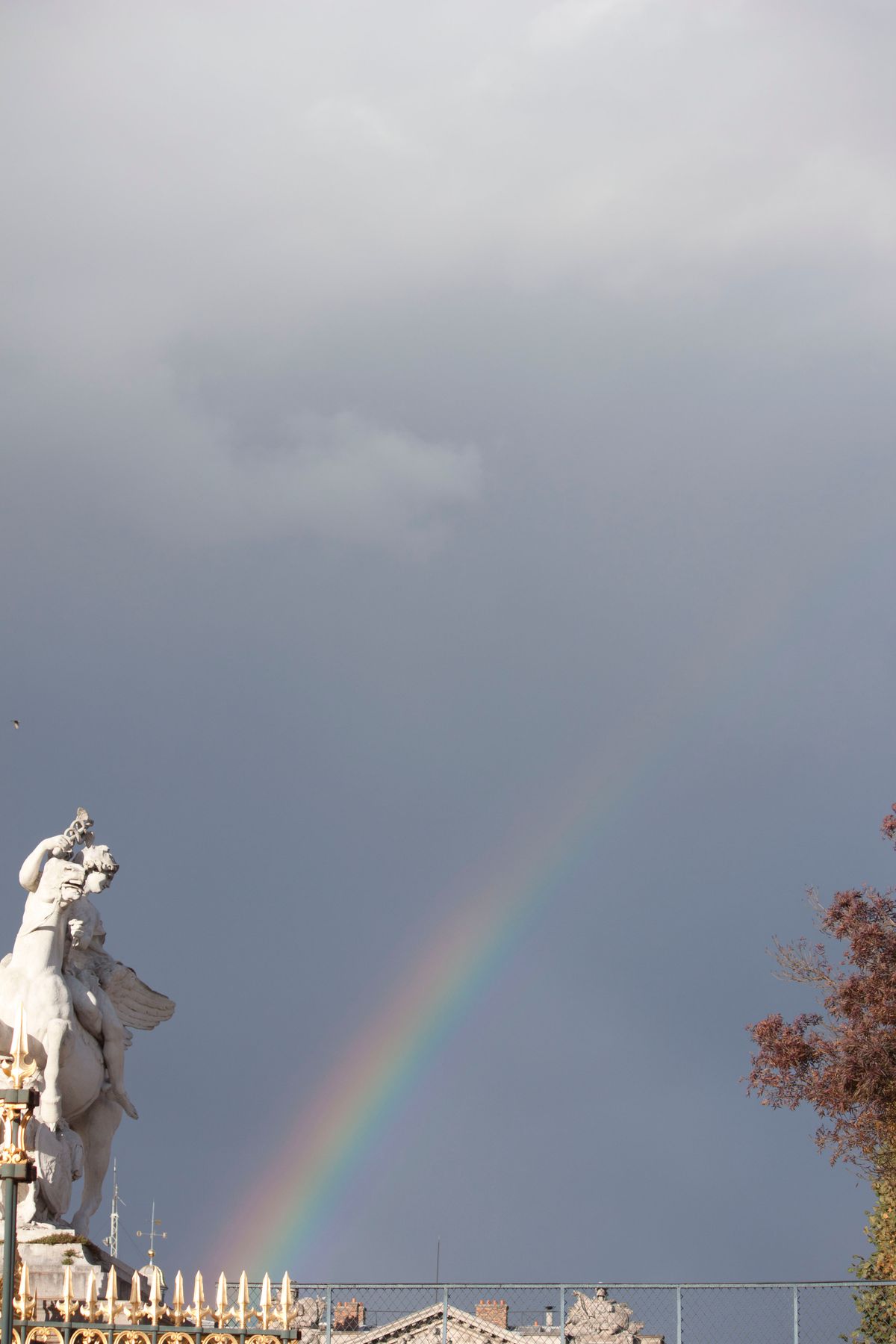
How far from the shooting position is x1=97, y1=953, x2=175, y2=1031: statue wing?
1927cm

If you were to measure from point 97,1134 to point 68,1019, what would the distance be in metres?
1.49

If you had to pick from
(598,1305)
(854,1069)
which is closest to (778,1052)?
(854,1069)

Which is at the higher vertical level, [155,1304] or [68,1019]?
[68,1019]

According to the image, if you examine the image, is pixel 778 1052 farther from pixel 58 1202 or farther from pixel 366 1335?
pixel 366 1335

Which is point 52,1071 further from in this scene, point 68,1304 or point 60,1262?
point 68,1304

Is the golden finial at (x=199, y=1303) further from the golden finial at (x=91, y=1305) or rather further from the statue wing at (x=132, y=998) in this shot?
the statue wing at (x=132, y=998)

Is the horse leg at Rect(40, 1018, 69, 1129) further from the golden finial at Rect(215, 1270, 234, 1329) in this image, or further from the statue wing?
the golden finial at Rect(215, 1270, 234, 1329)

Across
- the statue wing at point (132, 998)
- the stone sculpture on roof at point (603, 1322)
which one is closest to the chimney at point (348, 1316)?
the stone sculpture on roof at point (603, 1322)

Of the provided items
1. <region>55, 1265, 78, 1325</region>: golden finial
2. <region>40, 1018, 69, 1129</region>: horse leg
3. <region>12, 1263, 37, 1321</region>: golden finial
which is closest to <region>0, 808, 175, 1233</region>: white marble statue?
<region>40, 1018, 69, 1129</region>: horse leg

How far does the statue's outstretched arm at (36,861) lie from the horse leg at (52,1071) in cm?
154

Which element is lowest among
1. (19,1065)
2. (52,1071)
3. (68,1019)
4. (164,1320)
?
(164,1320)

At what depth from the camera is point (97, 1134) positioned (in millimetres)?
18281

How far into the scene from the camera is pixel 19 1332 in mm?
12969

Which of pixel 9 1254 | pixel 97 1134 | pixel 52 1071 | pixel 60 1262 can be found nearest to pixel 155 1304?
pixel 9 1254
